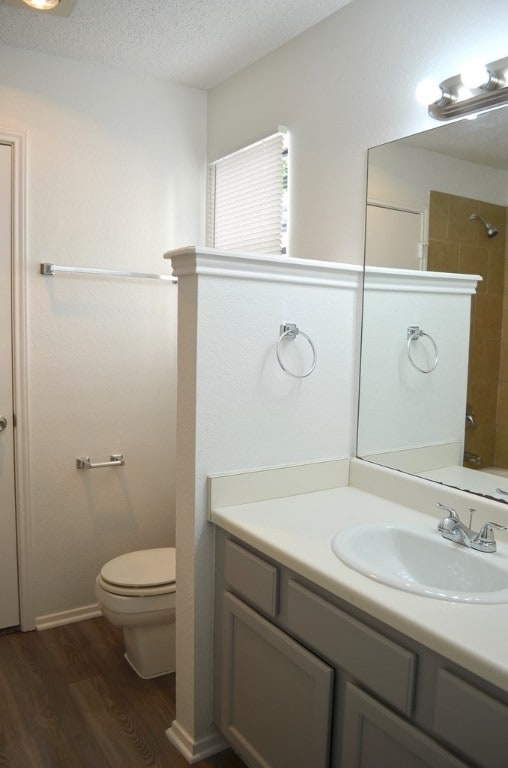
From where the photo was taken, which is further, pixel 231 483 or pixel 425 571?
pixel 231 483

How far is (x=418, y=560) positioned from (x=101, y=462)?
5.54 feet

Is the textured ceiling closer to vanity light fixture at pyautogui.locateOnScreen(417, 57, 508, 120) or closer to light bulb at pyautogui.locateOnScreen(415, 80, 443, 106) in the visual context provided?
light bulb at pyautogui.locateOnScreen(415, 80, 443, 106)

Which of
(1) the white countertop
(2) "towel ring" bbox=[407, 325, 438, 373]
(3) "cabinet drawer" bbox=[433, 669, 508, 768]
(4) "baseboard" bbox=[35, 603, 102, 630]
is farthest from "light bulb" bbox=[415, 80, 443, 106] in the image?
(4) "baseboard" bbox=[35, 603, 102, 630]

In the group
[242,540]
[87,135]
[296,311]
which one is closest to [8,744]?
[242,540]

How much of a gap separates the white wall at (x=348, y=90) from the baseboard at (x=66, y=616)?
1.90 m

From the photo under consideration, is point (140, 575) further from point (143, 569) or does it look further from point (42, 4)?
point (42, 4)

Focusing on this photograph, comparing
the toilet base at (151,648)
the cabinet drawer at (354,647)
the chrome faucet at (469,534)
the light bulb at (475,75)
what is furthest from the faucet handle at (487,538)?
the toilet base at (151,648)

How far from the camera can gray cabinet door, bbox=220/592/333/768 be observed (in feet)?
4.98

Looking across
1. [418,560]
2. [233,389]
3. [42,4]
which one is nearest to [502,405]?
[418,560]

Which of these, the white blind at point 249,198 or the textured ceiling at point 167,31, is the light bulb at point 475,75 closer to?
the textured ceiling at point 167,31

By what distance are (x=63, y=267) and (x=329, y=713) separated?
2.03m

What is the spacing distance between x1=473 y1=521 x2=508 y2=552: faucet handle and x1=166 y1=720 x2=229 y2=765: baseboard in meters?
1.10

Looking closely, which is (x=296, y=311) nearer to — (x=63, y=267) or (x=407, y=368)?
(x=407, y=368)

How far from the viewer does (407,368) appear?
205cm
